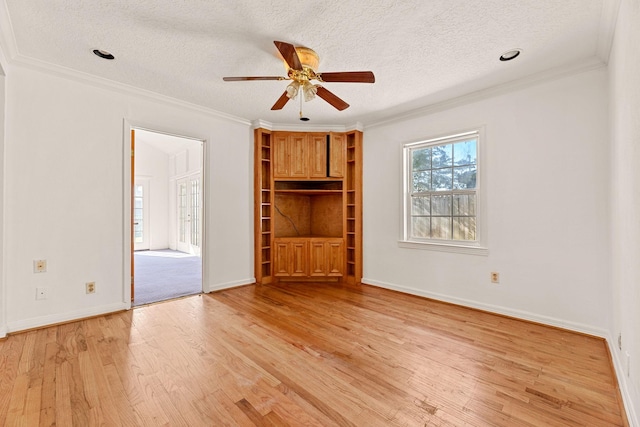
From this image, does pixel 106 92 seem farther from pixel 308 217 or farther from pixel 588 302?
pixel 588 302

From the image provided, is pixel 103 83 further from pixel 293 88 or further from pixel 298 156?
pixel 298 156

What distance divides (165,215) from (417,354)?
853cm

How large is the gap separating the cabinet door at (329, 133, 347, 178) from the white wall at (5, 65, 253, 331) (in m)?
2.26

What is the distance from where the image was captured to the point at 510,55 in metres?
2.48

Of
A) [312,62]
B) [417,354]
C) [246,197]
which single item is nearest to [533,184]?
[417,354]

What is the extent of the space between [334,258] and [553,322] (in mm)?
2741

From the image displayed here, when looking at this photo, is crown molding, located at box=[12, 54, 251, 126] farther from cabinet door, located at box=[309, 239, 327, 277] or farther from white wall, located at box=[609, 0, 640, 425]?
white wall, located at box=[609, 0, 640, 425]

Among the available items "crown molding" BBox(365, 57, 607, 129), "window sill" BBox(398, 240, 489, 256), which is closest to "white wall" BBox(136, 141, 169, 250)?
"crown molding" BBox(365, 57, 607, 129)

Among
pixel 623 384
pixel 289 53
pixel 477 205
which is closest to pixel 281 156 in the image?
pixel 289 53

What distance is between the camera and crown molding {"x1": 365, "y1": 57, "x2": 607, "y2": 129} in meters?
2.58

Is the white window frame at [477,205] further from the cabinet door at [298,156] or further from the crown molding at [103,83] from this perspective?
the crown molding at [103,83]

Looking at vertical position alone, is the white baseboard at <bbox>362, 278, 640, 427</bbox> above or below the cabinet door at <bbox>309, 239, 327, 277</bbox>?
below

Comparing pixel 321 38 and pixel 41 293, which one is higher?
pixel 321 38

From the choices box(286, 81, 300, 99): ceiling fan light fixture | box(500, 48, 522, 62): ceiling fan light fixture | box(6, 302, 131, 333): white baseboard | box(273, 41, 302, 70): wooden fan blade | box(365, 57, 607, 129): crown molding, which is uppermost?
box(500, 48, 522, 62): ceiling fan light fixture
